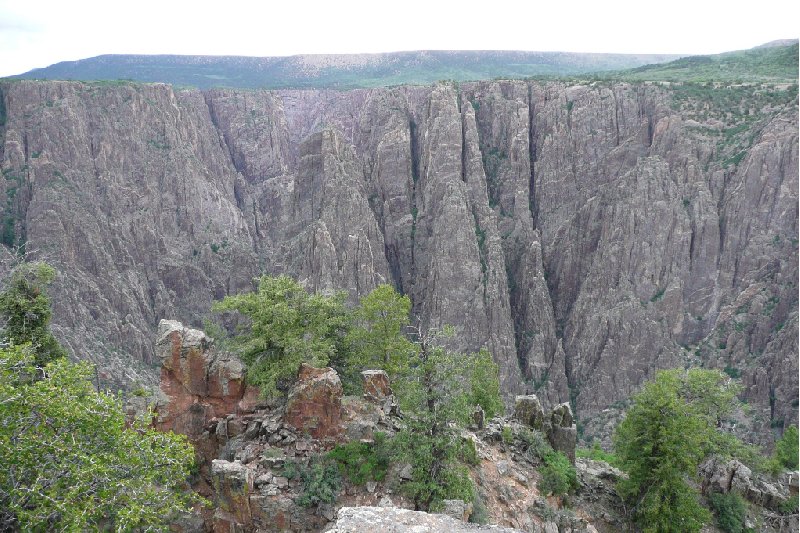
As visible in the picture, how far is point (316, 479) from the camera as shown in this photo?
1717 centimetres

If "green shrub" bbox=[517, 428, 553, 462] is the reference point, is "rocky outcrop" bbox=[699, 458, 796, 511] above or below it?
below

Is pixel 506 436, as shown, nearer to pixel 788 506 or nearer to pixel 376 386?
pixel 376 386

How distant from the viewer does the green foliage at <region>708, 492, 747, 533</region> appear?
888 inches

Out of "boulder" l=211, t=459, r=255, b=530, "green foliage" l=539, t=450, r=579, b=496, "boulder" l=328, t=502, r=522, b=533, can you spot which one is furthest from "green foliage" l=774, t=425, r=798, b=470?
"boulder" l=328, t=502, r=522, b=533

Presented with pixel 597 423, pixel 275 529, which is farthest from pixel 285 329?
pixel 597 423

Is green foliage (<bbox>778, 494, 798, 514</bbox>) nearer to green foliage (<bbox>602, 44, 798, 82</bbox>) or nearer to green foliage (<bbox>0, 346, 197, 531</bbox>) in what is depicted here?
green foliage (<bbox>0, 346, 197, 531</bbox>)

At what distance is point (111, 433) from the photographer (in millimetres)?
10805

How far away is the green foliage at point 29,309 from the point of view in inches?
856

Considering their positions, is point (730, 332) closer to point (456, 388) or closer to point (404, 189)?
point (404, 189)

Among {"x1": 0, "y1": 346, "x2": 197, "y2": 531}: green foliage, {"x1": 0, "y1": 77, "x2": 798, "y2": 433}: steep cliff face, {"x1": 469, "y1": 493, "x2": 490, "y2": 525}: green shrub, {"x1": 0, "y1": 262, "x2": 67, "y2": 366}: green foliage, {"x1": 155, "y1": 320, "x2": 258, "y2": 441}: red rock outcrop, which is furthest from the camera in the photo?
{"x1": 0, "y1": 77, "x2": 798, "y2": 433}: steep cliff face

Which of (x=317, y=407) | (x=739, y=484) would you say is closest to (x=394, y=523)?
(x=317, y=407)

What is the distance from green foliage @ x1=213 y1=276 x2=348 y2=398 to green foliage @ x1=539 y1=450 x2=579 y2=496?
940 cm

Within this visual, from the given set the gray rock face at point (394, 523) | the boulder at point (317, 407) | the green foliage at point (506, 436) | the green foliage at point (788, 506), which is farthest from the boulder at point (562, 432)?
the gray rock face at point (394, 523)

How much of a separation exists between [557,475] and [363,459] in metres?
7.88
